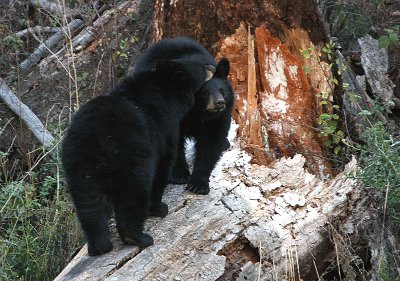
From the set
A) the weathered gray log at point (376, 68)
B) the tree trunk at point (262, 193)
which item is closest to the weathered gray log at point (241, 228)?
the tree trunk at point (262, 193)

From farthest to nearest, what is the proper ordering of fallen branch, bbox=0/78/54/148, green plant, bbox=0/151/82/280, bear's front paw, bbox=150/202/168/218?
fallen branch, bbox=0/78/54/148 < green plant, bbox=0/151/82/280 < bear's front paw, bbox=150/202/168/218

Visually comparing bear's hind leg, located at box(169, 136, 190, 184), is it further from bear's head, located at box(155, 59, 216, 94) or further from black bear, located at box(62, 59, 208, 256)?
black bear, located at box(62, 59, 208, 256)

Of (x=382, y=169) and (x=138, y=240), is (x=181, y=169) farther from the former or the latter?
(x=382, y=169)

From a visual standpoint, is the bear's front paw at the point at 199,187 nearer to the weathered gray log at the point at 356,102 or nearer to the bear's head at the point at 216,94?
the bear's head at the point at 216,94

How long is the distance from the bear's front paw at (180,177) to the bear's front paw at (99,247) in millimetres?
1336

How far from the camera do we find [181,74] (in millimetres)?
5223

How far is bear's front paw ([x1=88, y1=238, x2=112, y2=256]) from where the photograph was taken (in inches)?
175

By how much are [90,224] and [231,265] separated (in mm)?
1067

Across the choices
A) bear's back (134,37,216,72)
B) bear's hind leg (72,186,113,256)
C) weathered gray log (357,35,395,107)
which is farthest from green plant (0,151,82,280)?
weathered gray log (357,35,395,107)

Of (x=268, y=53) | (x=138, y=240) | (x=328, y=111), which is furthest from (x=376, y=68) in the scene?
(x=138, y=240)

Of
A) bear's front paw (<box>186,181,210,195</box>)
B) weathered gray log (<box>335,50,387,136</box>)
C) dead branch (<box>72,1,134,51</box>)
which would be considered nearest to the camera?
bear's front paw (<box>186,181,210,195</box>)

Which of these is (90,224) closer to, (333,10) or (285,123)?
(285,123)

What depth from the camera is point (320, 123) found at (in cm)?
652

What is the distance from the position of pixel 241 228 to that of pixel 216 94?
3.77ft
